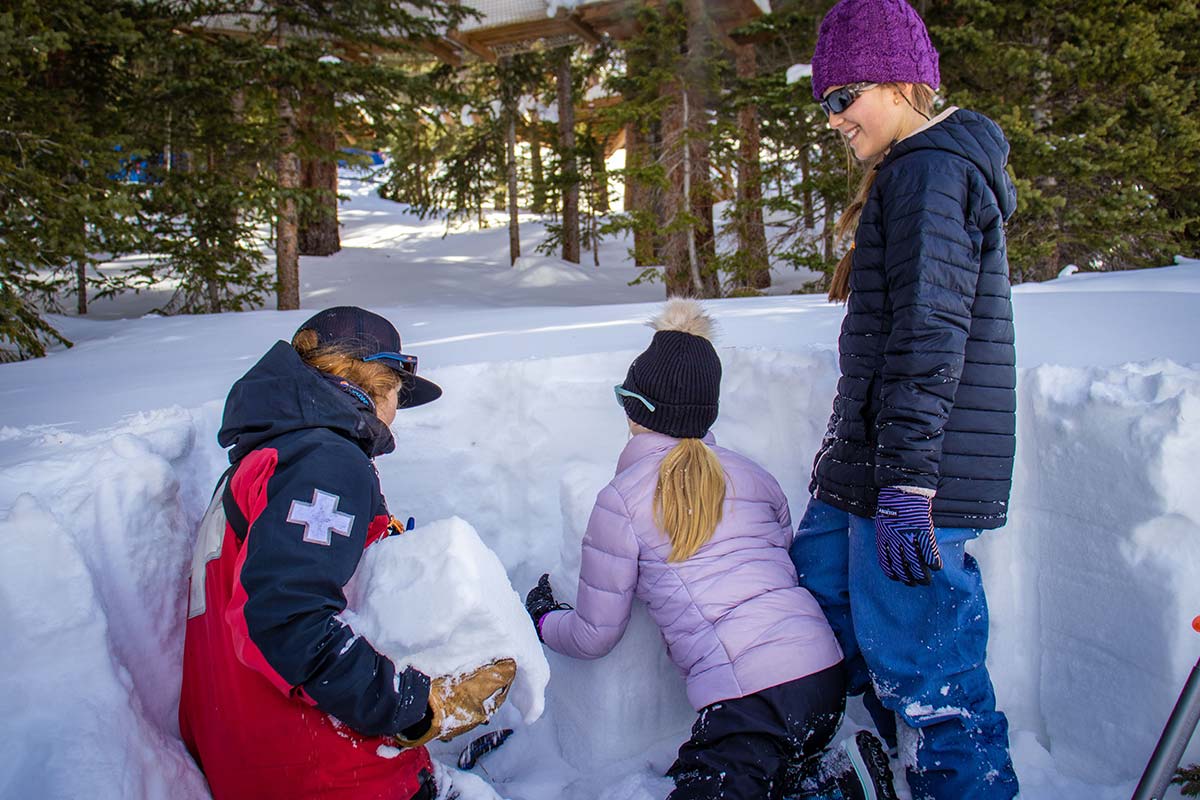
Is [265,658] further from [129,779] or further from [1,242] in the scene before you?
[1,242]

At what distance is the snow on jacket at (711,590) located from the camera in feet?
7.06

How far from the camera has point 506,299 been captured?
13.6 m

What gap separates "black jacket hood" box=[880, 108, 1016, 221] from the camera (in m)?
1.88

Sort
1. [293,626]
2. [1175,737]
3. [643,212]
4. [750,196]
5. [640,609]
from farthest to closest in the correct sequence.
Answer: [750,196]
[643,212]
[640,609]
[1175,737]
[293,626]

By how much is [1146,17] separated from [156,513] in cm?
821

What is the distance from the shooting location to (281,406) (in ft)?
5.71

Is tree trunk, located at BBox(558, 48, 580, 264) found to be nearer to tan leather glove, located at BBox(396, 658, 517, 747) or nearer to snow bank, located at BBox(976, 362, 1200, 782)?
snow bank, located at BBox(976, 362, 1200, 782)

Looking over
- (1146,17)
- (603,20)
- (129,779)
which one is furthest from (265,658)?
(603,20)

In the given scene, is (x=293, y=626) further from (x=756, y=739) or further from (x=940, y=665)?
(x=940, y=665)

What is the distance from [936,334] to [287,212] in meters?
9.36

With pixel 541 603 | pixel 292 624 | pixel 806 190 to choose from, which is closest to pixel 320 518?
pixel 292 624

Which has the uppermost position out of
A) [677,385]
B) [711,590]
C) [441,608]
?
[677,385]

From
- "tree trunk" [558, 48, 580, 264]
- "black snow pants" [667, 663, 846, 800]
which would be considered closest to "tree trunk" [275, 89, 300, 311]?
"tree trunk" [558, 48, 580, 264]

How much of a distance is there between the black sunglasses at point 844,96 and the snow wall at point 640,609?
1.21m
